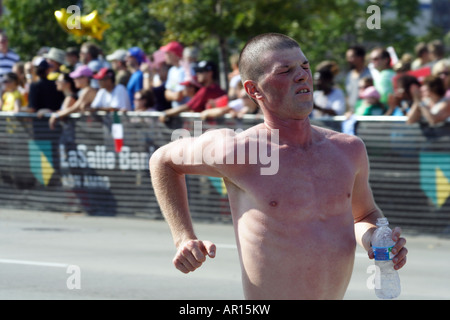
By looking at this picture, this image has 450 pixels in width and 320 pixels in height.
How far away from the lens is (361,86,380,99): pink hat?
11.2 m

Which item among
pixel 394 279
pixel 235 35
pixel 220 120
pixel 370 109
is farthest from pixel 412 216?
pixel 235 35

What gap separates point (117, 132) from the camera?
13062 mm

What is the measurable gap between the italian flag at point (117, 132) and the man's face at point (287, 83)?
956 centimetres

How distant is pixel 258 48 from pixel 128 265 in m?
6.18

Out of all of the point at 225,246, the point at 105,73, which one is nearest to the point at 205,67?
the point at 105,73

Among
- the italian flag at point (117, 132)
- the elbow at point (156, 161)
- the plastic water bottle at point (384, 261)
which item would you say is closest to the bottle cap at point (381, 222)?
the plastic water bottle at point (384, 261)

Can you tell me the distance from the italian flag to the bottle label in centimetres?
965

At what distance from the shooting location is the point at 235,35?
2211 cm

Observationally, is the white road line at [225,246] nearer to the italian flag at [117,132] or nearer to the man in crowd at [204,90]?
the man in crowd at [204,90]

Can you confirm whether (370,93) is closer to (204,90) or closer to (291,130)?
(204,90)

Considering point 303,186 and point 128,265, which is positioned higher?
point 303,186

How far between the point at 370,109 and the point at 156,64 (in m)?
4.20

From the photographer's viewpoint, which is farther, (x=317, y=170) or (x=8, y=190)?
(x=8, y=190)
